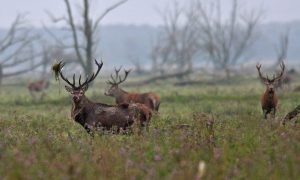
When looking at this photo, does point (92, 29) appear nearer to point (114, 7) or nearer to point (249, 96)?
point (114, 7)

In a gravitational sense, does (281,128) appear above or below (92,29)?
below

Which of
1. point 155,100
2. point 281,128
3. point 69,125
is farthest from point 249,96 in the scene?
point 281,128

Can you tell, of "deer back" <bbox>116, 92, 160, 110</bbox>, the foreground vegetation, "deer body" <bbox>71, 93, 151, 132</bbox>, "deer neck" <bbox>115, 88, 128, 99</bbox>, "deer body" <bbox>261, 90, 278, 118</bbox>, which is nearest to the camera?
the foreground vegetation

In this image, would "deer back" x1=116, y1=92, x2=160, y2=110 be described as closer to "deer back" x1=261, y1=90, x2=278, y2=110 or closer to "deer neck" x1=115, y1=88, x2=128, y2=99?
"deer neck" x1=115, y1=88, x2=128, y2=99

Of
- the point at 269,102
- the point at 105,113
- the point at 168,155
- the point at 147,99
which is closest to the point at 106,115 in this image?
the point at 105,113

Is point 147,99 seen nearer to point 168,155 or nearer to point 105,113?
point 105,113

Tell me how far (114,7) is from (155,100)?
2657 centimetres

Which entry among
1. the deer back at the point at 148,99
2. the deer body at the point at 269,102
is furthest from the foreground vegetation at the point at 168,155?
the deer back at the point at 148,99

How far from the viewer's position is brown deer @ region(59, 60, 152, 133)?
13.2 metres

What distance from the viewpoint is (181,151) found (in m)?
8.70

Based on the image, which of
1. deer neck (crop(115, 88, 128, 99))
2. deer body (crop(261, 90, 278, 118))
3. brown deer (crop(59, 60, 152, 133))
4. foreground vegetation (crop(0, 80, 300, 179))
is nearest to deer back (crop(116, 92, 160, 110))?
deer neck (crop(115, 88, 128, 99))

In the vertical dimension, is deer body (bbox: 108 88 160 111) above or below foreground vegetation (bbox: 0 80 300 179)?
above

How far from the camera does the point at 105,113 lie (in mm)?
13516

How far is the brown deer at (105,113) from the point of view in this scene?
13.2 m
